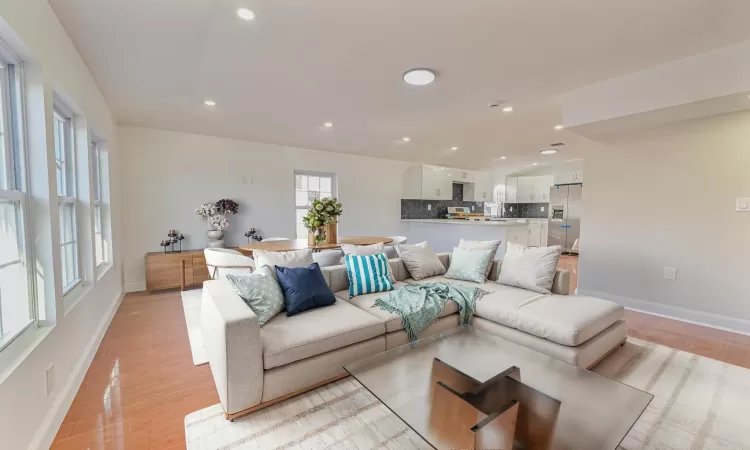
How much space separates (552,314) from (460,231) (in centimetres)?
400

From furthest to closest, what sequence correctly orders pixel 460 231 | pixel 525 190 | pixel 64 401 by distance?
pixel 525 190, pixel 460 231, pixel 64 401

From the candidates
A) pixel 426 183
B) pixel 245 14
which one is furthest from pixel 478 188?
pixel 245 14

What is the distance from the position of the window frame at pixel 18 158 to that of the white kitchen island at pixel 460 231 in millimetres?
5389

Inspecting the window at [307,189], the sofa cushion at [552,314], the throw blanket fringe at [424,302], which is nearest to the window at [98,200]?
the window at [307,189]

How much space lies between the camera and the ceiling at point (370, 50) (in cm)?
181

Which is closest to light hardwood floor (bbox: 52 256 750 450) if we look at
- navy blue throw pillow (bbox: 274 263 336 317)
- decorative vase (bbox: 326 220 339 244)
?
navy blue throw pillow (bbox: 274 263 336 317)

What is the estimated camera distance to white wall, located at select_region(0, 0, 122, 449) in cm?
134

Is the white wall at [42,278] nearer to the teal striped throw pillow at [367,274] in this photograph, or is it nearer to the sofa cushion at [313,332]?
the sofa cushion at [313,332]

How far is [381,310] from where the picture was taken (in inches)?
95.6

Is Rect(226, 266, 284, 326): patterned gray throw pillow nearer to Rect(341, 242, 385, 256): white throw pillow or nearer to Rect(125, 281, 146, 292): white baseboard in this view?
Rect(341, 242, 385, 256): white throw pillow

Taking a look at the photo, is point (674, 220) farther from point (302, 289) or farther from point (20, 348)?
point (20, 348)

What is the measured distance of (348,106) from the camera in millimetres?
3463

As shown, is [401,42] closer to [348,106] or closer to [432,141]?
[348,106]

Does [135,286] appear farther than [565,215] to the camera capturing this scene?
No
